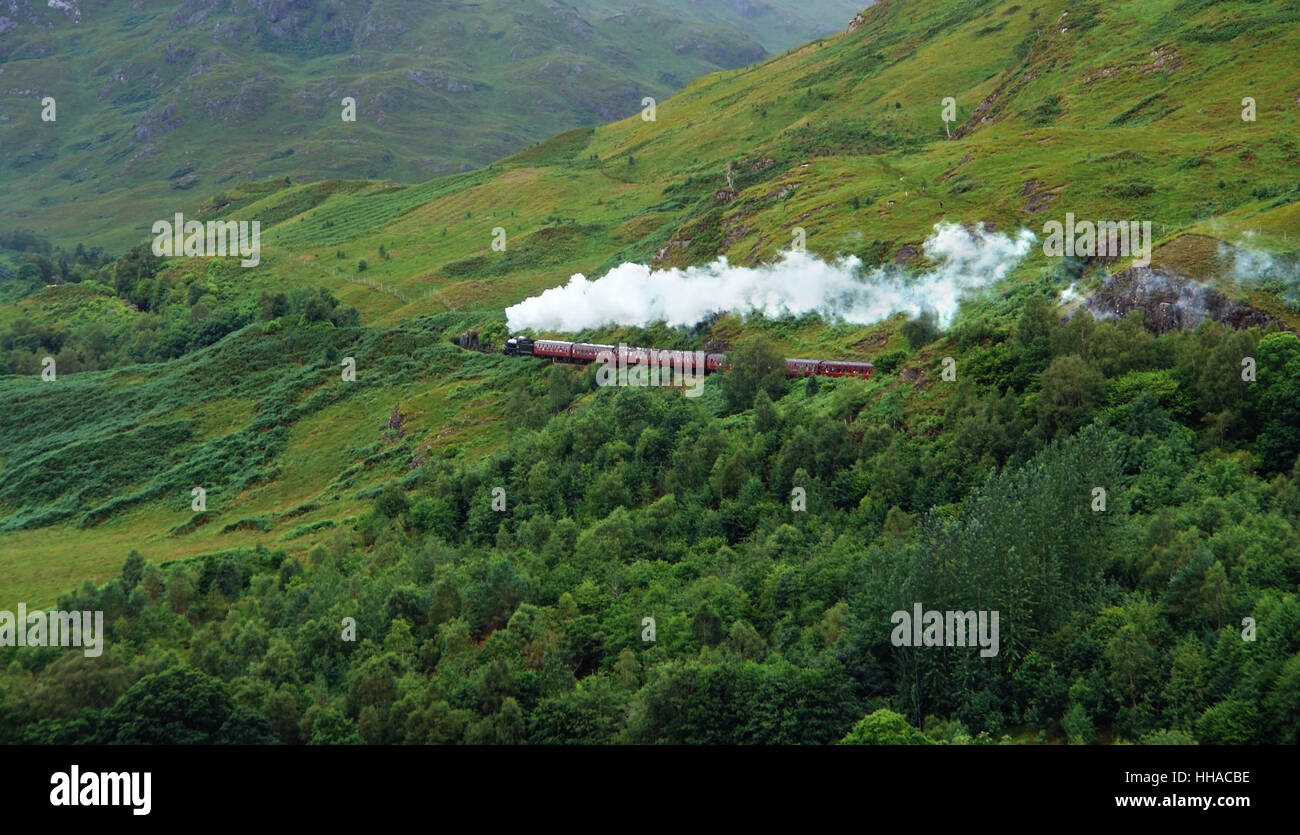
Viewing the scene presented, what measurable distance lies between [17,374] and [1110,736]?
178 m

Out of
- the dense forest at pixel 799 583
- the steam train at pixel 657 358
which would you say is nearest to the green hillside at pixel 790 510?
the dense forest at pixel 799 583

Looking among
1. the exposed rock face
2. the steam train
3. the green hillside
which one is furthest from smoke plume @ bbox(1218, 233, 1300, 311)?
the steam train

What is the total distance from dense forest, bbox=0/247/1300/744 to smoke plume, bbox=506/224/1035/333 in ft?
65.9

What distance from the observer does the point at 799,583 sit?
266ft

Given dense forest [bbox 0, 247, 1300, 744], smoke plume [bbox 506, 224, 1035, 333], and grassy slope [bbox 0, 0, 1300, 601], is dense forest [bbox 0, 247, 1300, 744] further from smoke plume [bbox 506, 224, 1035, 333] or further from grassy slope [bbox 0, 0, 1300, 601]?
smoke plume [bbox 506, 224, 1035, 333]

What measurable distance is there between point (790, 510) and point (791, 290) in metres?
45.8

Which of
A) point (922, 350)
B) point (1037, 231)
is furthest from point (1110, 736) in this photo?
point (1037, 231)

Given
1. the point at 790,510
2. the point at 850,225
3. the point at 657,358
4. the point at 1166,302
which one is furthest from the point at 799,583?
the point at 850,225

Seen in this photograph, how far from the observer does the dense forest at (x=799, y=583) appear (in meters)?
67.9

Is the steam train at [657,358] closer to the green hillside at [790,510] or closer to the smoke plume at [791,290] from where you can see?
the green hillside at [790,510]

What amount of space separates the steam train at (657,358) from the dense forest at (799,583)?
3316 millimetres

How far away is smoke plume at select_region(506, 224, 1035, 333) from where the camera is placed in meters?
125

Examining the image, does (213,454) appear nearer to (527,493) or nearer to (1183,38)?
(527,493)

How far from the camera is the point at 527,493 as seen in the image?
105562 mm
